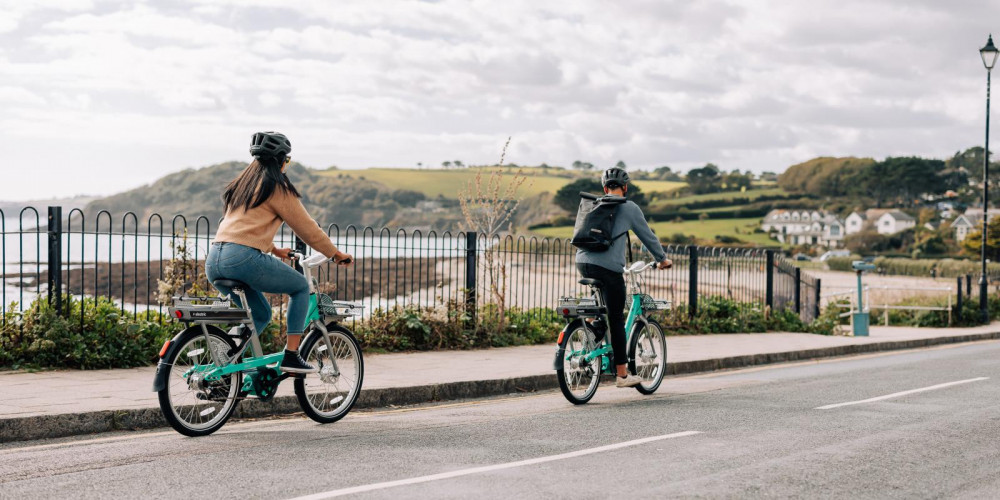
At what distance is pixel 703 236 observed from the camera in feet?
296

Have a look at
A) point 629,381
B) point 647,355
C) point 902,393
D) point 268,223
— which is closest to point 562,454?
point 268,223

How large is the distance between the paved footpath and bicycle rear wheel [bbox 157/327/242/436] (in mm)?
809

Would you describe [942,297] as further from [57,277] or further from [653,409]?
[57,277]

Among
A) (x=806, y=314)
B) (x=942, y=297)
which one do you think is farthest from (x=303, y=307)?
(x=942, y=297)

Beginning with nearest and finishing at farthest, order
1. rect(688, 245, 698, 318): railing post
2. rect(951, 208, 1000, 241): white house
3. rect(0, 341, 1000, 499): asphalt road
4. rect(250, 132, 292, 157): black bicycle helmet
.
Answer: rect(0, 341, 1000, 499): asphalt road → rect(250, 132, 292, 157): black bicycle helmet → rect(688, 245, 698, 318): railing post → rect(951, 208, 1000, 241): white house

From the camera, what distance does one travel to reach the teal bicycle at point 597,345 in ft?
28.1

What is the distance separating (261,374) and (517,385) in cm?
385

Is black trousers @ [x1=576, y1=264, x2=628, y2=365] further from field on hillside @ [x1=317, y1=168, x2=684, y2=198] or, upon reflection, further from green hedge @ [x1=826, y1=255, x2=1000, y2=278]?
field on hillside @ [x1=317, y1=168, x2=684, y2=198]

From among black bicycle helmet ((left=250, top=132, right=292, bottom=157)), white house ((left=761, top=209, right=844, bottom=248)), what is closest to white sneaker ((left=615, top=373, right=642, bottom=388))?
black bicycle helmet ((left=250, top=132, right=292, bottom=157))

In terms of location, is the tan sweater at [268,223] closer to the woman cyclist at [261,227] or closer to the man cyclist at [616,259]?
the woman cyclist at [261,227]

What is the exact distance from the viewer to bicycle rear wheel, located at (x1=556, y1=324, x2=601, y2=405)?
859cm

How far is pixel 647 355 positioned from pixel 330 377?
3496mm

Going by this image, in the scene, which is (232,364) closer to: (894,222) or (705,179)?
(705,179)

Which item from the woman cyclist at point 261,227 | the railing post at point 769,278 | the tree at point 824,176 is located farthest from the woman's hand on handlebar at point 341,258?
the tree at point 824,176
